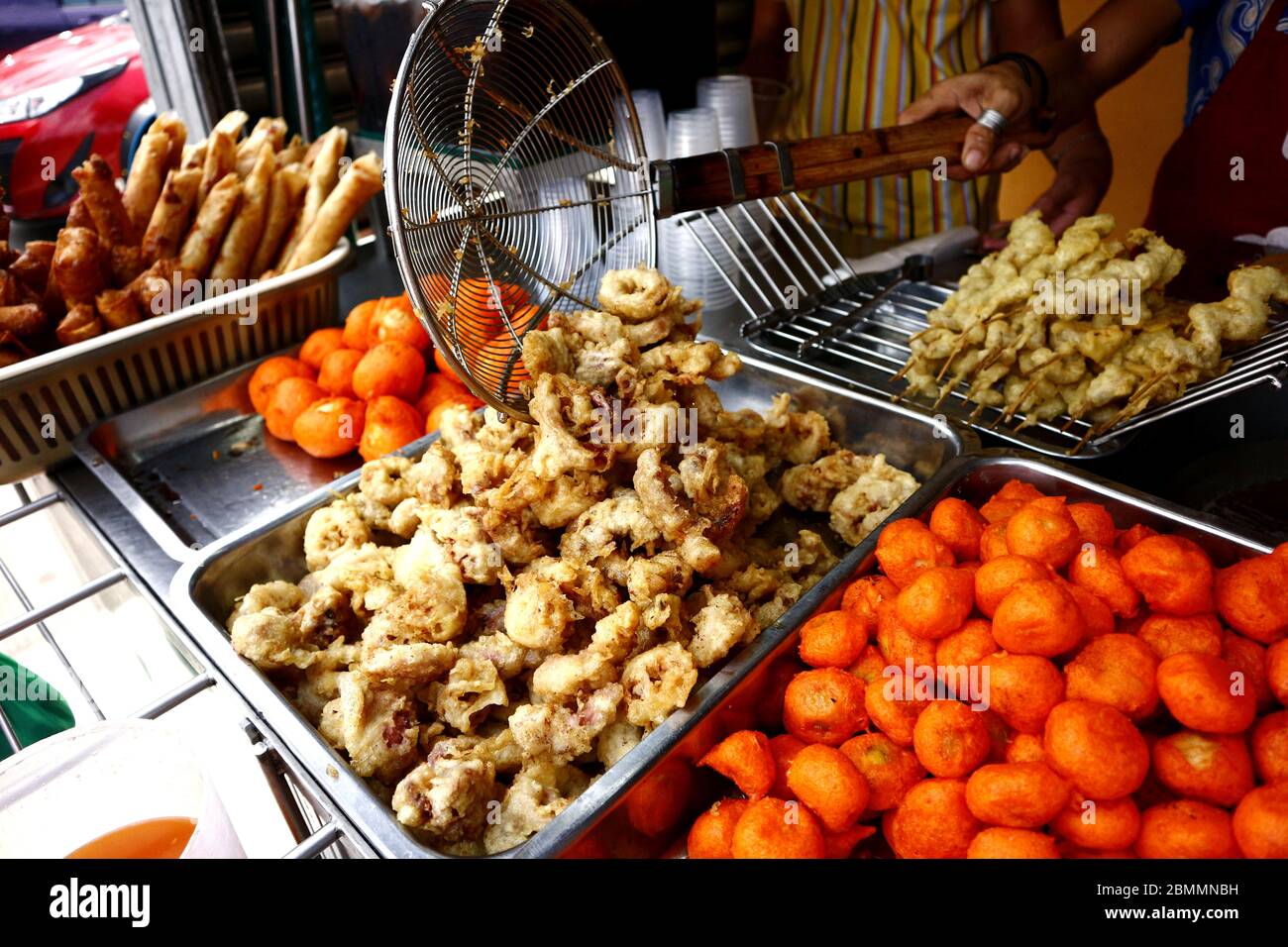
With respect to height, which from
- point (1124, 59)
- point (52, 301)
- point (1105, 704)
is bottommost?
point (1105, 704)

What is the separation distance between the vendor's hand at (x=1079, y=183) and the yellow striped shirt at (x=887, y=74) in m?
0.48

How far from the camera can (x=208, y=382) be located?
8.57 feet

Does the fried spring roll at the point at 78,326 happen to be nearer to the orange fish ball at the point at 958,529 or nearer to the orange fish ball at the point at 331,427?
the orange fish ball at the point at 331,427

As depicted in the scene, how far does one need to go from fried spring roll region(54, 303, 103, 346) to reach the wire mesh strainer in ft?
4.35


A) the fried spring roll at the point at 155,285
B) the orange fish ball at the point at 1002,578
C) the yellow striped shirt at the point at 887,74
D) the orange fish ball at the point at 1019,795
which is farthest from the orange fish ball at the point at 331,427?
the yellow striped shirt at the point at 887,74

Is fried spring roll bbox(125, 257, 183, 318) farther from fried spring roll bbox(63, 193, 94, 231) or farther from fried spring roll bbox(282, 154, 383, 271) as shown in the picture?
fried spring roll bbox(282, 154, 383, 271)

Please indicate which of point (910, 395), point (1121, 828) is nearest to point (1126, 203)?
point (910, 395)

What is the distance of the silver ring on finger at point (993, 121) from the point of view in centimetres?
272

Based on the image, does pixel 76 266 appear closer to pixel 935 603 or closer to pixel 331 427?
pixel 331 427

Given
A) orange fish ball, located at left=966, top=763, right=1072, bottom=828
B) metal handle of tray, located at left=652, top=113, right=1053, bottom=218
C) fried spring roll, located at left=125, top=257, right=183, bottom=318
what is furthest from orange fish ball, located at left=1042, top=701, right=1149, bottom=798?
fried spring roll, located at left=125, top=257, right=183, bottom=318

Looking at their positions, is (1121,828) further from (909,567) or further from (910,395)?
(910,395)

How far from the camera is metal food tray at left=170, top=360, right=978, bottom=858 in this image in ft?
4.20
